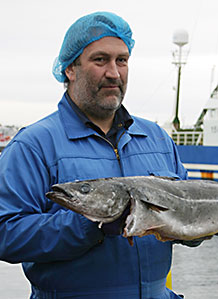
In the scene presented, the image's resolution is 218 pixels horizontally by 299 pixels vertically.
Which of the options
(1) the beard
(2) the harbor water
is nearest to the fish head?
(1) the beard

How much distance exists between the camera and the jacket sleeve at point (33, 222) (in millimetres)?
2270

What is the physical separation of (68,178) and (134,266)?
1.68ft

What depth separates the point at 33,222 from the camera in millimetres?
2314

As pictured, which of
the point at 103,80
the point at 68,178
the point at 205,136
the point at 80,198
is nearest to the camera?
the point at 80,198

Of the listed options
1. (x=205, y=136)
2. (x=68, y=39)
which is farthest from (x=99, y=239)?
(x=205, y=136)

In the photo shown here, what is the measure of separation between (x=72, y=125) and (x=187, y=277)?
12.9ft

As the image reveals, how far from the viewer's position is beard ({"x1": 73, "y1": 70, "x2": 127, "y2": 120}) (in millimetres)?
2689

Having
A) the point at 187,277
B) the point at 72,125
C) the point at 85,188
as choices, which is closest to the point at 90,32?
the point at 72,125

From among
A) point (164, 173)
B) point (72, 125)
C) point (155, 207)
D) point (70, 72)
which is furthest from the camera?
point (70, 72)

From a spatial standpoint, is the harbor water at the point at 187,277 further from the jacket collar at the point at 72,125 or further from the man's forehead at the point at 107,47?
the man's forehead at the point at 107,47

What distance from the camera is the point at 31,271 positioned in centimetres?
252

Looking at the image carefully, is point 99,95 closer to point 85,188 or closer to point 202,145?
point 85,188

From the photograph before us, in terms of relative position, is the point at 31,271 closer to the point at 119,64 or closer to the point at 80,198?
the point at 80,198

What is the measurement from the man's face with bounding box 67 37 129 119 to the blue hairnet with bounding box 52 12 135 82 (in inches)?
1.2
